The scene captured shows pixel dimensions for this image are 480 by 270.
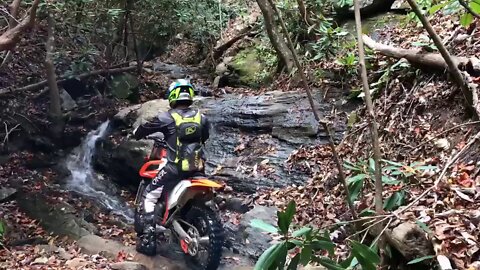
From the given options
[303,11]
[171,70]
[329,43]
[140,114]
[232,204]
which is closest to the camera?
[232,204]

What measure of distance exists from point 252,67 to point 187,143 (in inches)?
320

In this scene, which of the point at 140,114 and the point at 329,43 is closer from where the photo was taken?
the point at 329,43

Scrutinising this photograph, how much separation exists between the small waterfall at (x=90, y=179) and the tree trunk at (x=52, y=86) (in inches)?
25.9

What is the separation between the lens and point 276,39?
11445mm

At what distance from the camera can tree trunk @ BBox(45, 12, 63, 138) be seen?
948cm

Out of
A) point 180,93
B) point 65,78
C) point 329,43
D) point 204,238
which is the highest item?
point 329,43

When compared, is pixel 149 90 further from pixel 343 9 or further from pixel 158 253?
pixel 158 253

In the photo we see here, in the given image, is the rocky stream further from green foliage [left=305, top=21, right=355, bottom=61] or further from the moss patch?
the moss patch

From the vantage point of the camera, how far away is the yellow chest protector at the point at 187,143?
5707mm

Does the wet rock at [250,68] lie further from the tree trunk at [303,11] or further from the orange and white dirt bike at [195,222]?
the orange and white dirt bike at [195,222]

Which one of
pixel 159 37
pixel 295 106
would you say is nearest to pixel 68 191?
pixel 295 106

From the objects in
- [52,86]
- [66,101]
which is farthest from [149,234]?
[66,101]

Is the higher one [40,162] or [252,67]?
[252,67]

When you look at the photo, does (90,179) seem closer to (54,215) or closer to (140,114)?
(140,114)
